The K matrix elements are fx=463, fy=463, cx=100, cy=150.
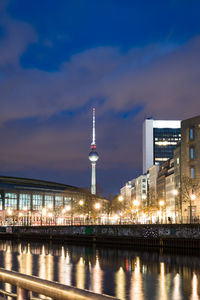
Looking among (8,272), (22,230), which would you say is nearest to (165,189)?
(22,230)

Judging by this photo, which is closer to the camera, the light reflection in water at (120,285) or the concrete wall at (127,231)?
the light reflection in water at (120,285)

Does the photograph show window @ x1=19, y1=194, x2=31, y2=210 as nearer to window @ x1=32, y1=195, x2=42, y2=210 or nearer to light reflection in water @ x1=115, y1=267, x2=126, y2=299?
window @ x1=32, y1=195, x2=42, y2=210

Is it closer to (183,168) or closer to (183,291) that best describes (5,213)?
(183,168)

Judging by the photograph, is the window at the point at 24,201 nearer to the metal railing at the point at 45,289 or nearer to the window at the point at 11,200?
the window at the point at 11,200

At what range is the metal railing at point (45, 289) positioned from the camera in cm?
603

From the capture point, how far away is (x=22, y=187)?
194500 mm

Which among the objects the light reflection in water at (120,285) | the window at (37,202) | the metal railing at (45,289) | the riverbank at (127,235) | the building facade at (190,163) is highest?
the building facade at (190,163)

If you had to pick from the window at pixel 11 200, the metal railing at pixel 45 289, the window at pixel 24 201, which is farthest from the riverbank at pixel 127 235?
the window at pixel 24 201

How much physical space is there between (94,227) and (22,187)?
114 m

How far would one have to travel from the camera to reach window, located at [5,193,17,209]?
18812cm

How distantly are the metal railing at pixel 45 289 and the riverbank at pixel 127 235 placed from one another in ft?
193

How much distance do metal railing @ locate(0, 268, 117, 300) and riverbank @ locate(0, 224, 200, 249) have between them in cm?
5881

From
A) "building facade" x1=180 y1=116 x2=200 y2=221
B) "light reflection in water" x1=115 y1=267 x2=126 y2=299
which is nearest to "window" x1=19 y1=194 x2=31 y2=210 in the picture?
"building facade" x1=180 y1=116 x2=200 y2=221

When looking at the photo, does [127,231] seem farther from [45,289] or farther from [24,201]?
[24,201]
